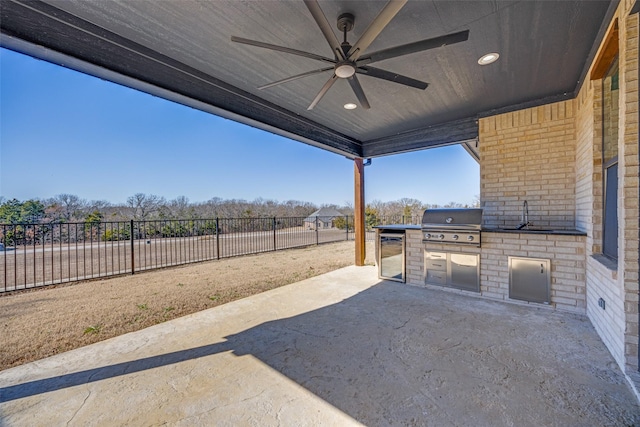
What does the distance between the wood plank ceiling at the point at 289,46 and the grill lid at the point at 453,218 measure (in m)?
1.64

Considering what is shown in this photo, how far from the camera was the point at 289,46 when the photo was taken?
2.35m

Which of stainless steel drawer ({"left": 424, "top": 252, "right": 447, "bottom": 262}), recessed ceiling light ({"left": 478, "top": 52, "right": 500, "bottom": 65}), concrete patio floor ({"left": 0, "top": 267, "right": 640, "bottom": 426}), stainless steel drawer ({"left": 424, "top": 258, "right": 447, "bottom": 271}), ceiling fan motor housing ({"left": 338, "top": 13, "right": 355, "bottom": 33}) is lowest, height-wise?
concrete patio floor ({"left": 0, "top": 267, "right": 640, "bottom": 426})

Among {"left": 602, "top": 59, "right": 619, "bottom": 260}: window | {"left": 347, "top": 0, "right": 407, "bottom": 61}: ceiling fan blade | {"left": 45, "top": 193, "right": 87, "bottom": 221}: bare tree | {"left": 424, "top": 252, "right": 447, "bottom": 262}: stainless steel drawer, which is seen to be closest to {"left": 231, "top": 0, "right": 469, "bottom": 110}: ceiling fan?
{"left": 347, "top": 0, "right": 407, "bottom": 61}: ceiling fan blade

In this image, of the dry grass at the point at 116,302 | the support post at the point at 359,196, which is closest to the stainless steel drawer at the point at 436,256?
the support post at the point at 359,196

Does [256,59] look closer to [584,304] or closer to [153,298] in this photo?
[153,298]

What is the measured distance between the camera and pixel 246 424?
4.46ft

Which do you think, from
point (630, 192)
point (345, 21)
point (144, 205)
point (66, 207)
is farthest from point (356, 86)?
point (144, 205)

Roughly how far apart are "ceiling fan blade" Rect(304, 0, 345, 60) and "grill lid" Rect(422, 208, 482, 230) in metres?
2.82

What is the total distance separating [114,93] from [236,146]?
720cm

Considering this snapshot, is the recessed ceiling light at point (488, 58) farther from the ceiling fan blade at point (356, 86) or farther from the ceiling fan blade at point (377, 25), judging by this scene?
the ceiling fan blade at point (377, 25)

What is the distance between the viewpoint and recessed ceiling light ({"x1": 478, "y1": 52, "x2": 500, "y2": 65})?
248 centimetres

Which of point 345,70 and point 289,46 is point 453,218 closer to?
point 345,70

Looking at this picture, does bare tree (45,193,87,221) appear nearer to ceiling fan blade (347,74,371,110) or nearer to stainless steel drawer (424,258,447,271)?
ceiling fan blade (347,74,371,110)

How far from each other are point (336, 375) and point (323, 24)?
247 centimetres
